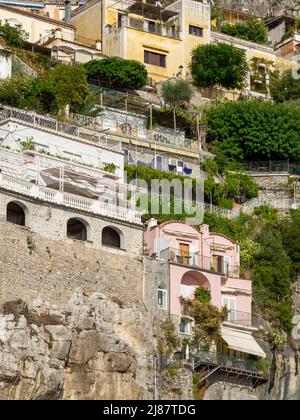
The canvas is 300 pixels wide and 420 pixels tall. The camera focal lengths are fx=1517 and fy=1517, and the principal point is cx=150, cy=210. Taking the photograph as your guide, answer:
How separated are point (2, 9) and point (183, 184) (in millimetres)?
20377

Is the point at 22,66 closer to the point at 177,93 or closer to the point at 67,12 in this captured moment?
the point at 177,93

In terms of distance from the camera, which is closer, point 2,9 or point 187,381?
point 187,381

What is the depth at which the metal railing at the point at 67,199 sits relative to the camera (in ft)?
189

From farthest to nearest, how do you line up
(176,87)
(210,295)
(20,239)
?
(176,87) < (210,295) < (20,239)

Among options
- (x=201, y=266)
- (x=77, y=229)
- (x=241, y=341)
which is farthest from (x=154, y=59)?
(x=241, y=341)

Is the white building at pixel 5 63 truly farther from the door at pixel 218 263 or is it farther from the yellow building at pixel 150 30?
the door at pixel 218 263

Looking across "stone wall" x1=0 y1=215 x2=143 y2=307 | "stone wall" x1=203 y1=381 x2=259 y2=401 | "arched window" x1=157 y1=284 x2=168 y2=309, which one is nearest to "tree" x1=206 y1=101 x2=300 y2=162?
"arched window" x1=157 y1=284 x2=168 y2=309

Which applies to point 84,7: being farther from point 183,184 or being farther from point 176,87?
point 183,184

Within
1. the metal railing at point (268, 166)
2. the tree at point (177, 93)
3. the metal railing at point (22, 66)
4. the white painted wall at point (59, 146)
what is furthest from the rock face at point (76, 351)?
the tree at point (177, 93)

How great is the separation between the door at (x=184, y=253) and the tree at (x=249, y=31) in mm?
34565

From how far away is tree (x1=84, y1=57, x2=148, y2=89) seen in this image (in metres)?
79.8

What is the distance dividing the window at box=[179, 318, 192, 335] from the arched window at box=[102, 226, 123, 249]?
12.8 ft
